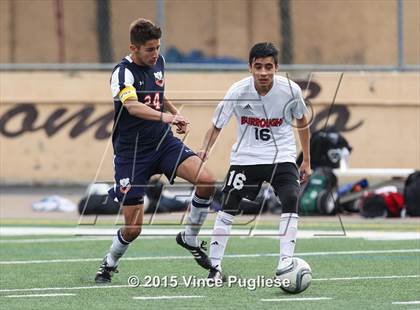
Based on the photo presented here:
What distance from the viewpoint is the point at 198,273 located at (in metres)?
10.4

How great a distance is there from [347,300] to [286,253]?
656 millimetres

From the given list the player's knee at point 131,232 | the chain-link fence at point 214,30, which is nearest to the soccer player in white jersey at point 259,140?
the player's knee at point 131,232

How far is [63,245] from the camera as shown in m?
13.1

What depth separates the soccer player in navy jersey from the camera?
957cm

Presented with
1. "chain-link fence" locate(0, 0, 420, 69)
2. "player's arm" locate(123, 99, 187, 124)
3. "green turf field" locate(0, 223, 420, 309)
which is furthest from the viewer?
"chain-link fence" locate(0, 0, 420, 69)

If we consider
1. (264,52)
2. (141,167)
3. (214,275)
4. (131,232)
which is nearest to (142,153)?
(141,167)

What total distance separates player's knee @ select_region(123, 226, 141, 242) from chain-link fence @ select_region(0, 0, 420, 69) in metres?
11.5

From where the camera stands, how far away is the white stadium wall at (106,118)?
19.5 meters

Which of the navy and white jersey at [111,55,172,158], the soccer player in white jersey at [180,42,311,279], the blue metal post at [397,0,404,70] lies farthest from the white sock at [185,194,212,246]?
the blue metal post at [397,0,404,70]

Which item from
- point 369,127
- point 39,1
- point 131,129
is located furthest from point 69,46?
point 131,129

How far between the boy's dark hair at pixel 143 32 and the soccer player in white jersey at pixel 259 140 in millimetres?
804

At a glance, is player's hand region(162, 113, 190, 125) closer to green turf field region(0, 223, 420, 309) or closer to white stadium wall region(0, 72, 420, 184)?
green turf field region(0, 223, 420, 309)

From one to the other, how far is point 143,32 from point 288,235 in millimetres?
1994

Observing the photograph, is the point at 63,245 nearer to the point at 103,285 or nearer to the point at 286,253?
the point at 103,285
